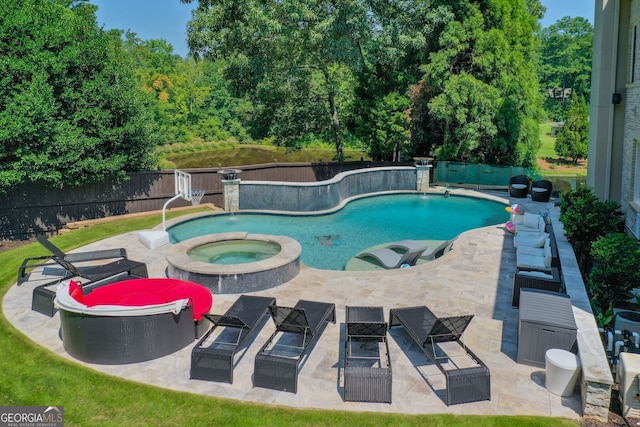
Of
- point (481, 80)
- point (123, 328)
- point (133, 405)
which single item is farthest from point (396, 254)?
point (481, 80)

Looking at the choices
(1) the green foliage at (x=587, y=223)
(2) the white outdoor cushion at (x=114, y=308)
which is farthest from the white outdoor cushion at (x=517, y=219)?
(2) the white outdoor cushion at (x=114, y=308)

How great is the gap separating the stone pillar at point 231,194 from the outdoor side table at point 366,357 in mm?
11608

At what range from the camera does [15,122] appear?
16.0m

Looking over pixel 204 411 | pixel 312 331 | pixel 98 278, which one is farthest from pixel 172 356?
pixel 98 278

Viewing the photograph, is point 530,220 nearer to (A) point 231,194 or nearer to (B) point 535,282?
(B) point 535,282

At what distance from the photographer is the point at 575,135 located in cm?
4859

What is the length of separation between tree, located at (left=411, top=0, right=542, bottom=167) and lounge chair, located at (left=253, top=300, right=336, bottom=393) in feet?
61.5

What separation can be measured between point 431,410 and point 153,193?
17.0 meters

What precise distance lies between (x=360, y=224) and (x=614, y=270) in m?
11.0

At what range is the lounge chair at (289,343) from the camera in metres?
7.69

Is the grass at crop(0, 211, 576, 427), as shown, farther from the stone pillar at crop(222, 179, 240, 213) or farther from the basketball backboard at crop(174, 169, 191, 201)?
the stone pillar at crop(222, 179, 240, 213)

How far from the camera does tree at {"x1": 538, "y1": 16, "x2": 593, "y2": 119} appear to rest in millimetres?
74625

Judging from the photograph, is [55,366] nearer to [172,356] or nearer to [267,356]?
[172,356]
